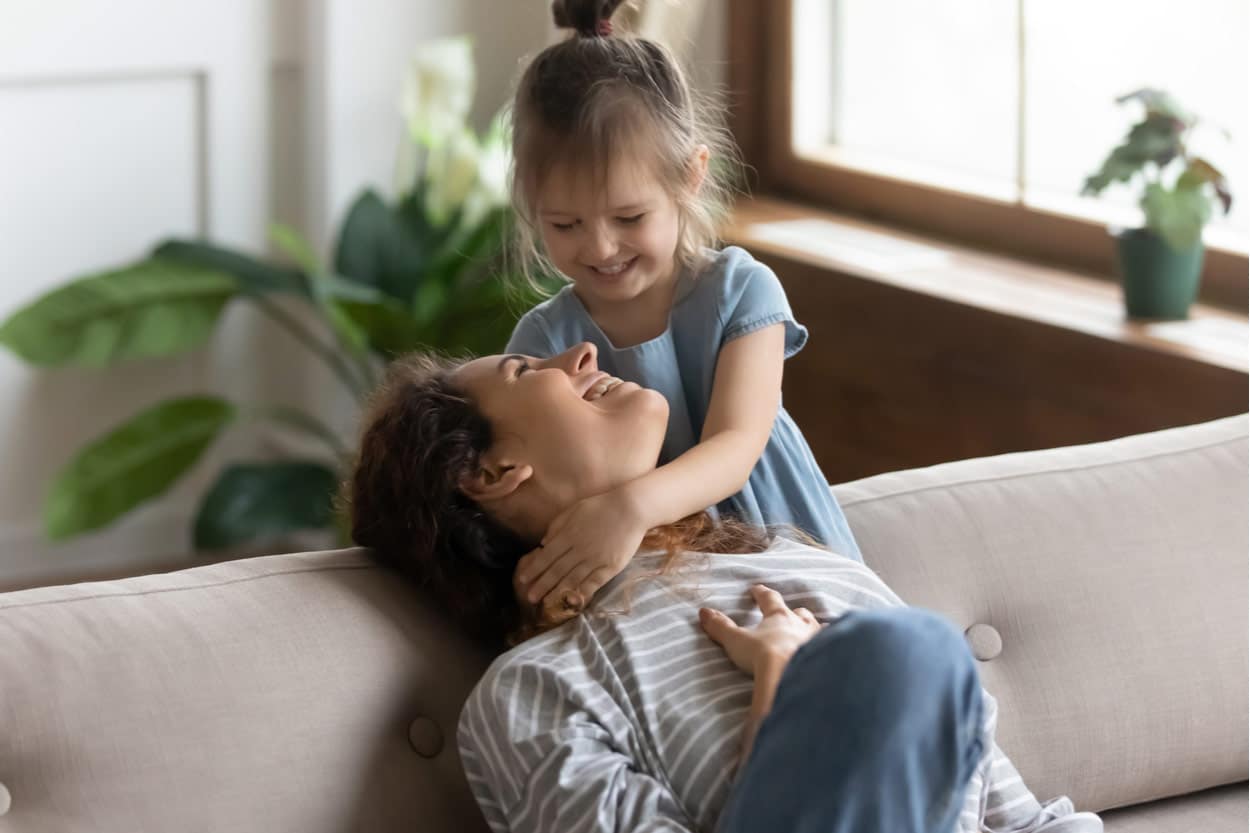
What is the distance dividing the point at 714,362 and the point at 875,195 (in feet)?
5.52

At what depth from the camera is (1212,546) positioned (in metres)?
1.79

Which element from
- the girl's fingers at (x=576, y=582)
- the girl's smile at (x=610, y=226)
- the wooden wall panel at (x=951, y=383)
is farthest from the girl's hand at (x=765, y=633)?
the wooden wall panel at (x=951, y=383)

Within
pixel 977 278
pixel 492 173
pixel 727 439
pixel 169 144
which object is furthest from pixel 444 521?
pixel 169 144

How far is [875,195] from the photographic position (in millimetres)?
3232

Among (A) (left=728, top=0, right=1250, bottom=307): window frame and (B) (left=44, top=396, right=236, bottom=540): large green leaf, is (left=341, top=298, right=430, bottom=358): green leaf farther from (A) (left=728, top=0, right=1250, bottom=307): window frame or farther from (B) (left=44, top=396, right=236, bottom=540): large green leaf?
(A) (left=728, top=0, right=1250, bottom=307): window frame

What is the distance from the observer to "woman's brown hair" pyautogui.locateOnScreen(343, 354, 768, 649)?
147 centimetres

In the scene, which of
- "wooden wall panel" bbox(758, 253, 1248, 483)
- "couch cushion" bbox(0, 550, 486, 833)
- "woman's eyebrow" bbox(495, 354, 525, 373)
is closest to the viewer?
"couch cushion" bbox(0, 550, 486, 833)

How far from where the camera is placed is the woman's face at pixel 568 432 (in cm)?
148

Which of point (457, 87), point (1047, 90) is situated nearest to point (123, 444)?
point (457, 87)

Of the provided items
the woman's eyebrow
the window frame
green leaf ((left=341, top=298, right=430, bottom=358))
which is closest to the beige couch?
the woman's eyebrow

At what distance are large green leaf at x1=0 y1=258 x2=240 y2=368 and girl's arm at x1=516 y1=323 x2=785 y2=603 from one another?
2035mm

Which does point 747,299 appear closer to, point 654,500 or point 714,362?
point 714,362

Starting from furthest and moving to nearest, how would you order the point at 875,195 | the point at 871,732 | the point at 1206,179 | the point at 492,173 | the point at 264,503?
the point at 264,503 < the point at 492,173 < the point at 875,195 < the point at 1206,179 < the point at 871,732

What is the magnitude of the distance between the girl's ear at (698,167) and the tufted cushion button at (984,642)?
1.71 ft
